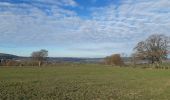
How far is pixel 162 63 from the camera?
10669 cm

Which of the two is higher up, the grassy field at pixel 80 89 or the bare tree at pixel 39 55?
the bare tree at pixel 39 55

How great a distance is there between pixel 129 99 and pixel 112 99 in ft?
3.52

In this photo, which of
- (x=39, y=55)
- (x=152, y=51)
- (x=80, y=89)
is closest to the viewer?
(x=80, y=89)

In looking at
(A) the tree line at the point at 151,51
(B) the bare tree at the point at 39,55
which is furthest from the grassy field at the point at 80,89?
(B) the bare tree at the point at 39,55

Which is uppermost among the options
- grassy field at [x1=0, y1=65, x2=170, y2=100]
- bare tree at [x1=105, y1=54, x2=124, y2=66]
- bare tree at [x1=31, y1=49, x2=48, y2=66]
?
bare tree at [x1=31, y1=49, x2=48, y2=66]

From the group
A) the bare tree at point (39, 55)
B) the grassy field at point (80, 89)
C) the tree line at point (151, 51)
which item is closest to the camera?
the grassy field at point (80, 89)

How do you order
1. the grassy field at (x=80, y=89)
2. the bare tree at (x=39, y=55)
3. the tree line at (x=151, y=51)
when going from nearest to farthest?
the grassy field at (x=80, y=89) → the tree line at (x=151, y=51) → the bare tree at (x=39, y=55)

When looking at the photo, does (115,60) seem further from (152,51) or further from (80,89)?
(80,89)

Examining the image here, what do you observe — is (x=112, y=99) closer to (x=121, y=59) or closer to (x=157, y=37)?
(x=157, y=37)

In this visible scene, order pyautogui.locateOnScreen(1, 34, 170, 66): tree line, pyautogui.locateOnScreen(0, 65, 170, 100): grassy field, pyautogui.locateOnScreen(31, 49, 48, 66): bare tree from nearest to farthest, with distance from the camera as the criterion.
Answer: pyautogui.locateOnScreen(0, 65, 170, 100): grassy field → pyautogui.locateOnScreen(1, 34, 170, 66): tree line → pyautogui.locateOnScreen(31, 49, 48, 66): bare tree

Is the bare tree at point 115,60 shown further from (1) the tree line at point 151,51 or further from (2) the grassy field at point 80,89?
(2) the grassy field at point 80,89

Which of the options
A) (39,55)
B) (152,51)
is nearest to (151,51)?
(152,51)

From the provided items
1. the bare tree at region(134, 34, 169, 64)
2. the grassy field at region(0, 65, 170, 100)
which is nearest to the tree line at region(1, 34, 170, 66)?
the bare tree at region(134, 34, 169, 64)

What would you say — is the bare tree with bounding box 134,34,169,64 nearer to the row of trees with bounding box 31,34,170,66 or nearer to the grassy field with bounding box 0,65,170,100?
the row of trees with bounding box 31,34,170,66
